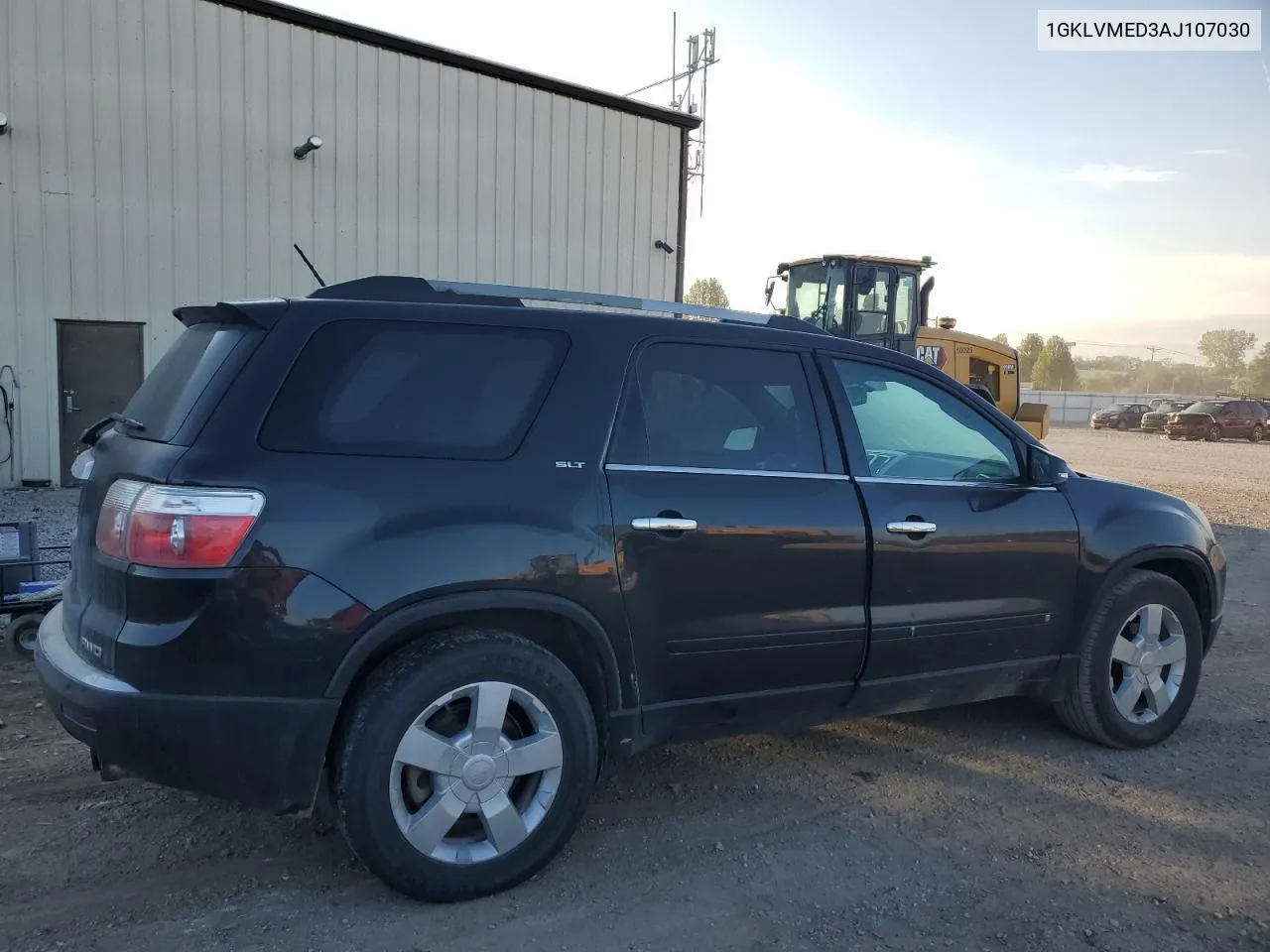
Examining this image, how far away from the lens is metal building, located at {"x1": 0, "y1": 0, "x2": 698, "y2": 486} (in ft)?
38.2

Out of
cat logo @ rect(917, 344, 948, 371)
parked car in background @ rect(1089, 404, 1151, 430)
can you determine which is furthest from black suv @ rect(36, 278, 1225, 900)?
parked car in background @ rect(1089, 404, 1151, 430)

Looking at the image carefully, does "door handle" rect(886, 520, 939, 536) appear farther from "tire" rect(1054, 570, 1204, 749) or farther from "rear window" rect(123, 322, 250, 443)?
"rear window" rect(123, 322, 250, 443)

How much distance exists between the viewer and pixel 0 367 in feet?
38.6

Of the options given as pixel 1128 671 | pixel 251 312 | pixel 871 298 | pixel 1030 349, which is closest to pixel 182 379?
pixel 251 312

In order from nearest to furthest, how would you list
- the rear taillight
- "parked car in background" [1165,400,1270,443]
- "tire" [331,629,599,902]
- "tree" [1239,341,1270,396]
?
the rear taillight, "tire" [331,629,599,902], "parked car in background" [1165,400,1270,443], "tree" [1239,341,1270,396]

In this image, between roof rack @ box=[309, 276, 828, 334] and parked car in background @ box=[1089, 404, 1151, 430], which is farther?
parked car in background @ box=[1089, 404, 1151, 430]

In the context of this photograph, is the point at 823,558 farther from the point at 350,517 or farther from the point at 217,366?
the point at 217,366

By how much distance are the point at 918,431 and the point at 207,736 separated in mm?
2905

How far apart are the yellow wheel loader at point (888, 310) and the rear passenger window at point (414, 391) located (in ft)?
31.9

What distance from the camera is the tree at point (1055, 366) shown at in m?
94.6

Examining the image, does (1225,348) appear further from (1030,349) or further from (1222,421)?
(1222,421)

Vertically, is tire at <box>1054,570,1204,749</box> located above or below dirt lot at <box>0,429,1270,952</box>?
above

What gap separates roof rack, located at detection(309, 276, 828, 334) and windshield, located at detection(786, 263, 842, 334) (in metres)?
9.09

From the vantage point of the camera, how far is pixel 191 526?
105 inches
